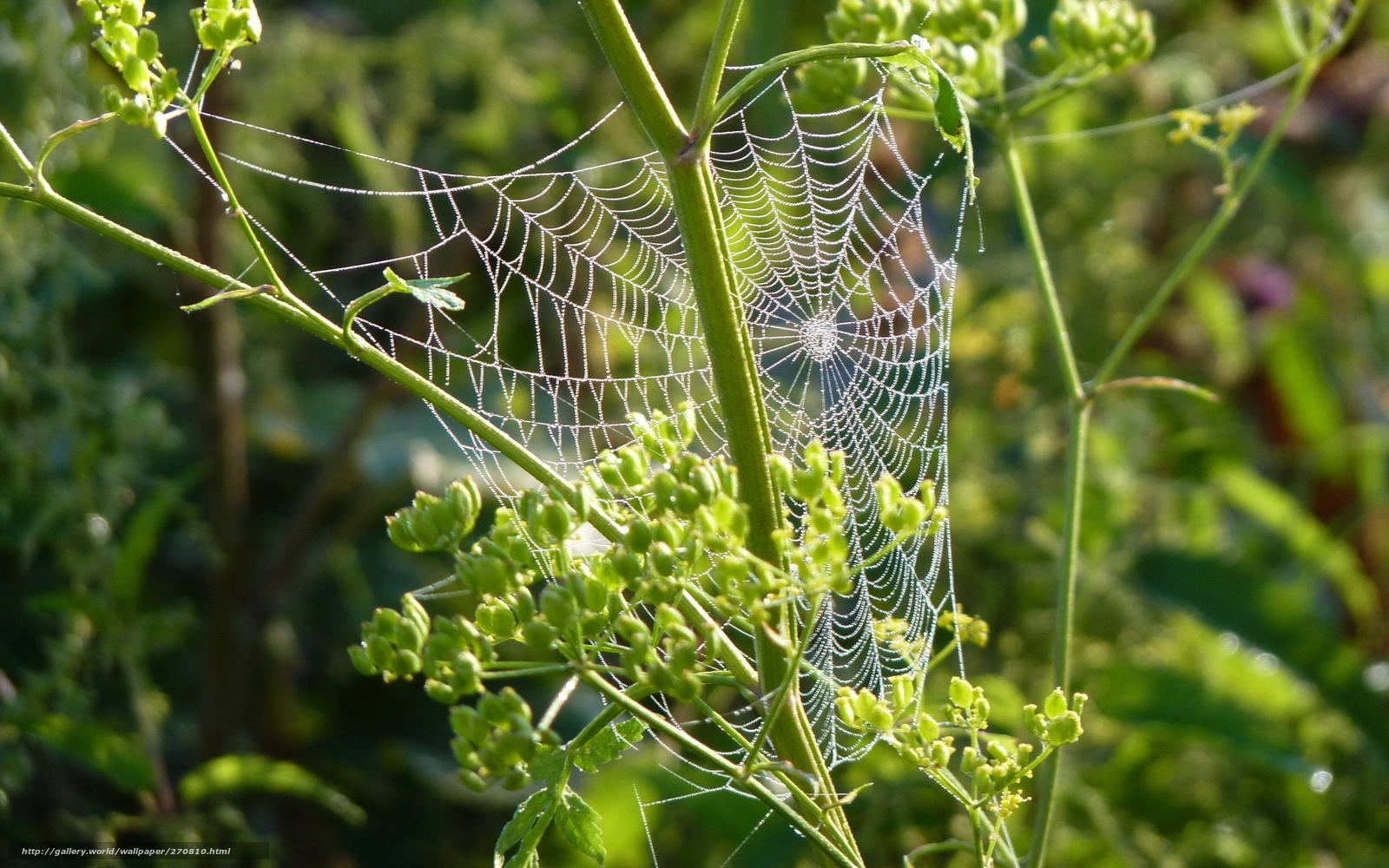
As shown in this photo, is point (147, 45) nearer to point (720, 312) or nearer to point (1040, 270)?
point (720, 312)

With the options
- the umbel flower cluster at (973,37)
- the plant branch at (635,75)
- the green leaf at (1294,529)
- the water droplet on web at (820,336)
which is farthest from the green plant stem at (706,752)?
the green leaf at (1294,529)

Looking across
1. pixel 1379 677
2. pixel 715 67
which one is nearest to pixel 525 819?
pixel 715 67

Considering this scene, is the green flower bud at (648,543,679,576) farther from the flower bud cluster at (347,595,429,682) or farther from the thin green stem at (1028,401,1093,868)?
the thin green stem at (1028,401,1093,868)

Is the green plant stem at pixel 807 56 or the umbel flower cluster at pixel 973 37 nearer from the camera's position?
the green plant stem at pixel 807 56

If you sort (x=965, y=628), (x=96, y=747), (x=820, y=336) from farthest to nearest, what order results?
(x=820, y=336) → (x=96, y=747) → (x=965, y=628)

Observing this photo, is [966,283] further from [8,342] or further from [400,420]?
[8,342]

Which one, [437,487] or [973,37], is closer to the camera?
[973,37]

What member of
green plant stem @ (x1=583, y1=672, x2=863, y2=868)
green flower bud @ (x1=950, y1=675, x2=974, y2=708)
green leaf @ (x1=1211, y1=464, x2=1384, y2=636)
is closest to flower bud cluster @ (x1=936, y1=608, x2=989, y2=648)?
green flower bud @ (x1=950, y1=675, x2=974, y2=708)

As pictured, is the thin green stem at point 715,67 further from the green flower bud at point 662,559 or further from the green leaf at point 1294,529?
the green leaf at point 1294,529
